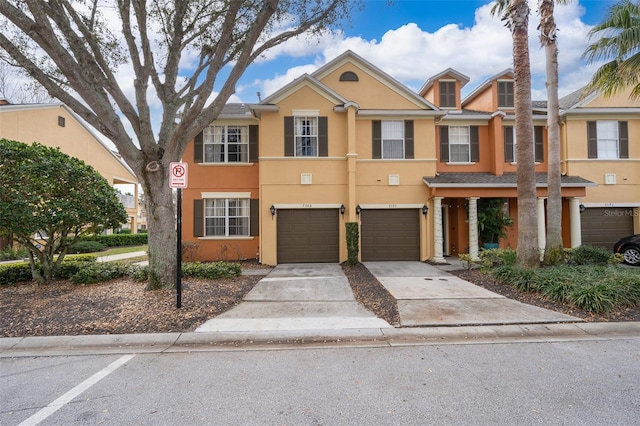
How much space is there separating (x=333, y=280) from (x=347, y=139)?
5.89 metres

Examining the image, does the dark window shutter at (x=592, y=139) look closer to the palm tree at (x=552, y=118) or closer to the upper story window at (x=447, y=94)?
the upper story window at (x=447, y=94)

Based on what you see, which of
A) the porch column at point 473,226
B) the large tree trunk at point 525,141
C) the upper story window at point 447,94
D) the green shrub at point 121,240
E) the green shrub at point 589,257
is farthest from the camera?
the green shrub at point 121,240

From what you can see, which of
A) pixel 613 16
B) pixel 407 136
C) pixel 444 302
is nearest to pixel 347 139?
pixel 407 136

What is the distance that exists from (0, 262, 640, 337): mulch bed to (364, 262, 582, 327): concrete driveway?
310 mm

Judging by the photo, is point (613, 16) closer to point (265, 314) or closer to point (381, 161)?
point (381, 161)

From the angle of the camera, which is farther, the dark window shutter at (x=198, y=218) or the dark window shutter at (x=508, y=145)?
the dark window shutter at (x=508, y=145)

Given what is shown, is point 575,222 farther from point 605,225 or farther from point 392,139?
point 392,139

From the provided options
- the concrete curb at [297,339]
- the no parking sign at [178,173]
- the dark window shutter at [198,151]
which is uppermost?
the dark window shutter at [198,151]

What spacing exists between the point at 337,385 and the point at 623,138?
1707cm

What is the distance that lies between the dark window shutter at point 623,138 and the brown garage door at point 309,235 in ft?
41.3

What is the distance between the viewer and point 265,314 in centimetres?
604

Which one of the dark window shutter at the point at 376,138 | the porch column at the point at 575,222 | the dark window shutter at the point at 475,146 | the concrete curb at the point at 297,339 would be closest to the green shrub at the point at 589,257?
the porch column at the point at 575,222

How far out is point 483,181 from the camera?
1227 cm

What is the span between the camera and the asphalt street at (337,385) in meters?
3.01
